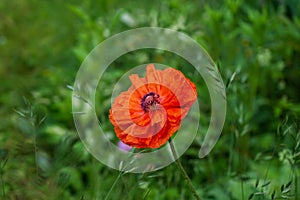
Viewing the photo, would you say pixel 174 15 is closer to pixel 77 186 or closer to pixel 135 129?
pixel 77 186

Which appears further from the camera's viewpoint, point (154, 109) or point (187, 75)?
point (187, 75)

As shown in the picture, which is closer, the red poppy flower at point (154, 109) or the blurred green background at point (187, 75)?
the red poppy flower at point (154, 109)

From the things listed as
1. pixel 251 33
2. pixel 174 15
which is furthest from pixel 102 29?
pixel 251 33

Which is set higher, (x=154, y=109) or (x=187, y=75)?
(x=154, y=109)

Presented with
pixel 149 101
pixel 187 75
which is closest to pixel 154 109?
pixel 149 101

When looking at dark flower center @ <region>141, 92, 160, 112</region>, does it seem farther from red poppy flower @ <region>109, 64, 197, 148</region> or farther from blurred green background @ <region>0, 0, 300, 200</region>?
blurred green background @ <region>0, 0, 300, 200</region>

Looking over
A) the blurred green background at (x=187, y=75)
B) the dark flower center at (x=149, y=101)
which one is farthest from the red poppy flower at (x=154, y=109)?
the blurred green background at (x=187, y=75)

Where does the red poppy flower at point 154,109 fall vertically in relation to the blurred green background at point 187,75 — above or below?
above

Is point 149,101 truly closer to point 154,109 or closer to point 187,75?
point 154,109

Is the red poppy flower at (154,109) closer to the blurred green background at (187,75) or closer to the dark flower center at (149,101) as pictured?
the dark flower center at (149,101)

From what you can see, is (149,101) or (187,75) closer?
(149,101)
